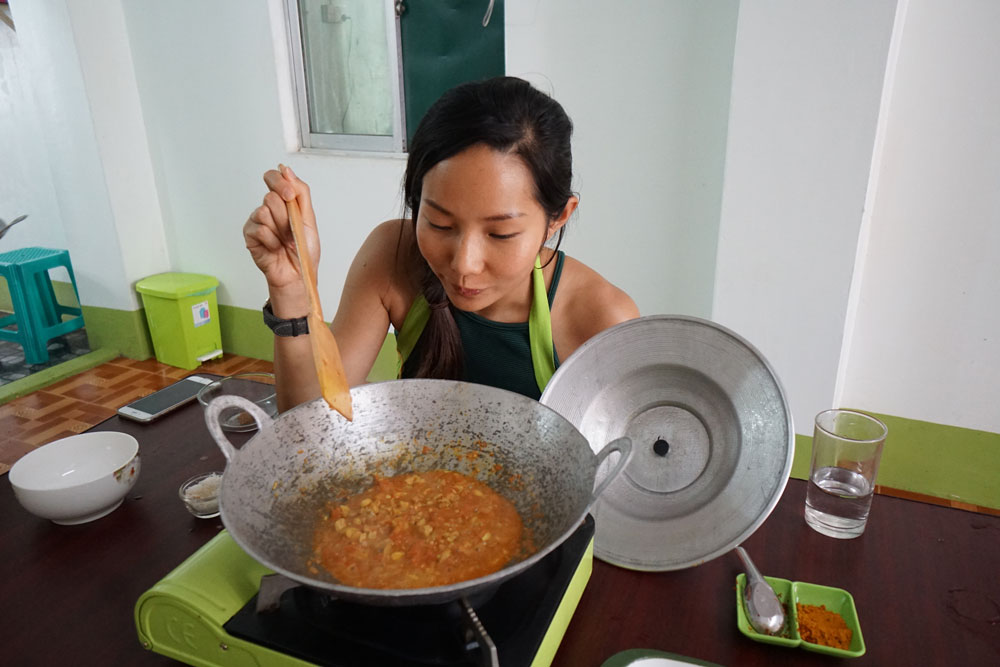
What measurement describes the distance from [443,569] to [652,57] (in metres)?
1.81

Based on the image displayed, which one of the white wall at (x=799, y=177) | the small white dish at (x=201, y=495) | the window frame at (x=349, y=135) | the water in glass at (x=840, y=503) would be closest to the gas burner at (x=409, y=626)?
the small white dish at (x=201, y=495)

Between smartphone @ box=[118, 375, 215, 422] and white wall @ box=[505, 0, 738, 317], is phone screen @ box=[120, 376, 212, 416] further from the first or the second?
white wall @ box=[505, 0, 738, 317]

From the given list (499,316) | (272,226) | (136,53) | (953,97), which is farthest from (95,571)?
(136,53)

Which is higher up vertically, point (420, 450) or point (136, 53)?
point (136, 53)

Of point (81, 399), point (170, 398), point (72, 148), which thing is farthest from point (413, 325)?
point (72, 148)

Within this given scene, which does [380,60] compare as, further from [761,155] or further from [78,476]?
[78,476]

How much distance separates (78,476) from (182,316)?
2139 mm

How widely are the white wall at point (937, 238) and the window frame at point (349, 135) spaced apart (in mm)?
1664

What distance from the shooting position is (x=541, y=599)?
70 centimetres

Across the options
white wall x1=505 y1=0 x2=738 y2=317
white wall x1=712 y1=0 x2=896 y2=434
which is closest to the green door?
white wall x1=505 y1=0 x2=738 y2=317

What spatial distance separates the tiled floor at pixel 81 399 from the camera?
2.55 metres

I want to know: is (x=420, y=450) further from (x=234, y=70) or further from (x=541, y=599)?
(x=234, y=70)

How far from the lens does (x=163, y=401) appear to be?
128 cm

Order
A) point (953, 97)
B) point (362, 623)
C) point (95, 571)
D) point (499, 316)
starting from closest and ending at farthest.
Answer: point (362, 623)
point (95, 571)
point (499, 316)
point (953, 97)
